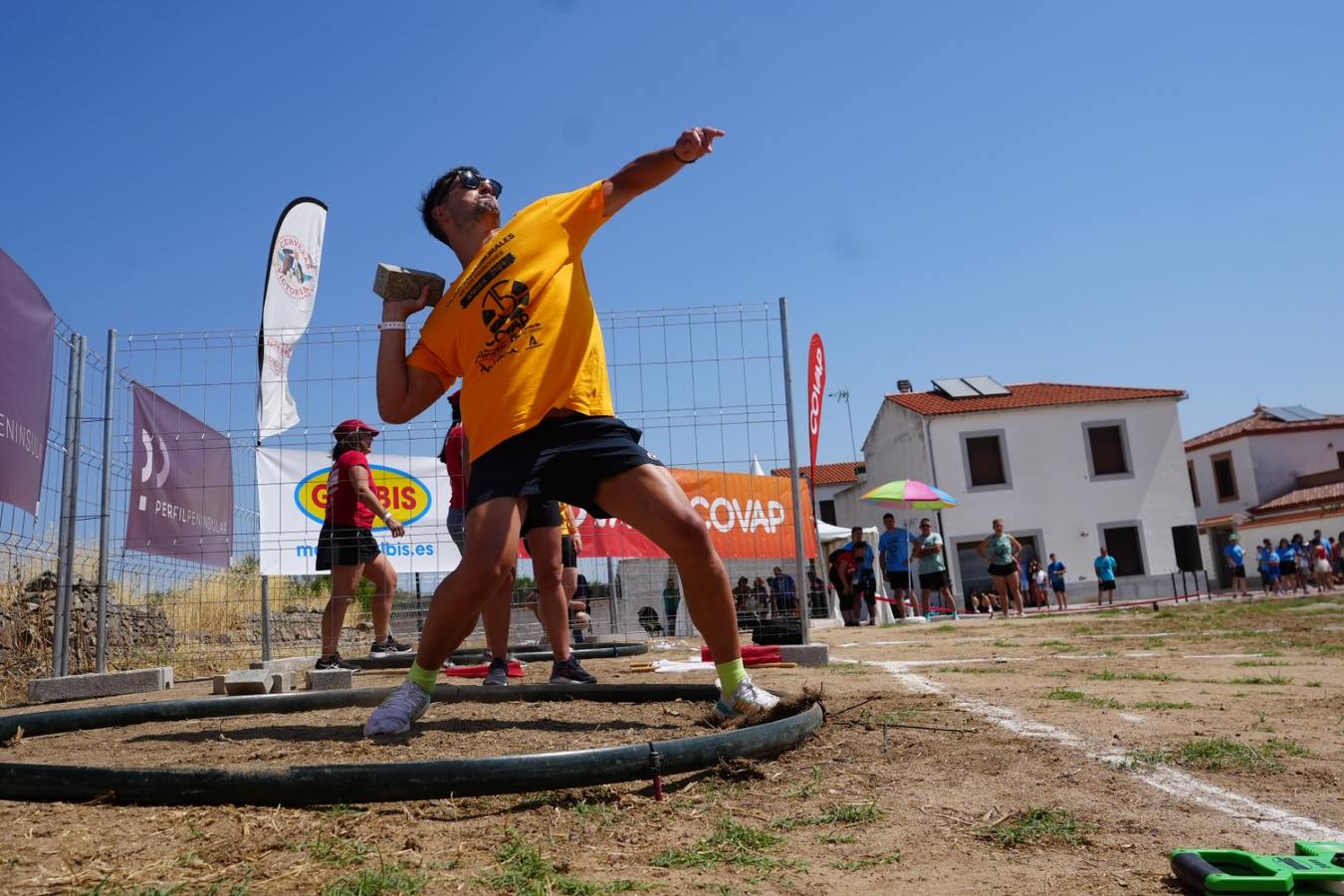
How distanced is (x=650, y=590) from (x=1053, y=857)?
9329 mm

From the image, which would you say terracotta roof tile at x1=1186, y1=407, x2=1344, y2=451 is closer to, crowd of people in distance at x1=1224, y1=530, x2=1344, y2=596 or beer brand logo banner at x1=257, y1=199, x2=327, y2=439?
crowd of people in distance at x1=1224, y1=530, x2=1344, y2=596

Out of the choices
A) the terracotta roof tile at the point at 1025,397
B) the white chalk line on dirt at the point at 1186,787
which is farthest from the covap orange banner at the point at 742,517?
the terracotta roof tile at the point at 1025,397

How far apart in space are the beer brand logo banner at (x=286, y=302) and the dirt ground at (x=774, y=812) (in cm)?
387

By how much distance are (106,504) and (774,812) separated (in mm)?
6278

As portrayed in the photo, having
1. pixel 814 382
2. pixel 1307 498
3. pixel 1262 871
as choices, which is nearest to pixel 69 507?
pixel 1262 871

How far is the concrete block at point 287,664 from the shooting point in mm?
6379

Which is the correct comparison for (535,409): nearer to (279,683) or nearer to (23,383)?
(279,683)

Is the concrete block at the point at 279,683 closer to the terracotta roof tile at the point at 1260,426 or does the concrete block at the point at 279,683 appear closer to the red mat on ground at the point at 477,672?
the red mat on ground at the point at 477,672

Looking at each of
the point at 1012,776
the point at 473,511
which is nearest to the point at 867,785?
the point at 1012,776

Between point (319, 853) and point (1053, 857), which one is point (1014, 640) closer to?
point (1053, 857)

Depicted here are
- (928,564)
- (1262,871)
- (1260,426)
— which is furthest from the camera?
(1260,426)

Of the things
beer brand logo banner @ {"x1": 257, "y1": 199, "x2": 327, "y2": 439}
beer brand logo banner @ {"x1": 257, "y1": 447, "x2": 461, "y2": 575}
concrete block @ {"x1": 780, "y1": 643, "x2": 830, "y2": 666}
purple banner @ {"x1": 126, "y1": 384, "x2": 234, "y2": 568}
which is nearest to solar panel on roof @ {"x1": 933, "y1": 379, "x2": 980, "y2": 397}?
beer brand logo banner @ {"x1": 257, "y1": 447, "x2": 461, "y2": 575}

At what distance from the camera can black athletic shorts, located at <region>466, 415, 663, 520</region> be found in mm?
3086

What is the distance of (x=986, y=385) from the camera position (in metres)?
37.2
